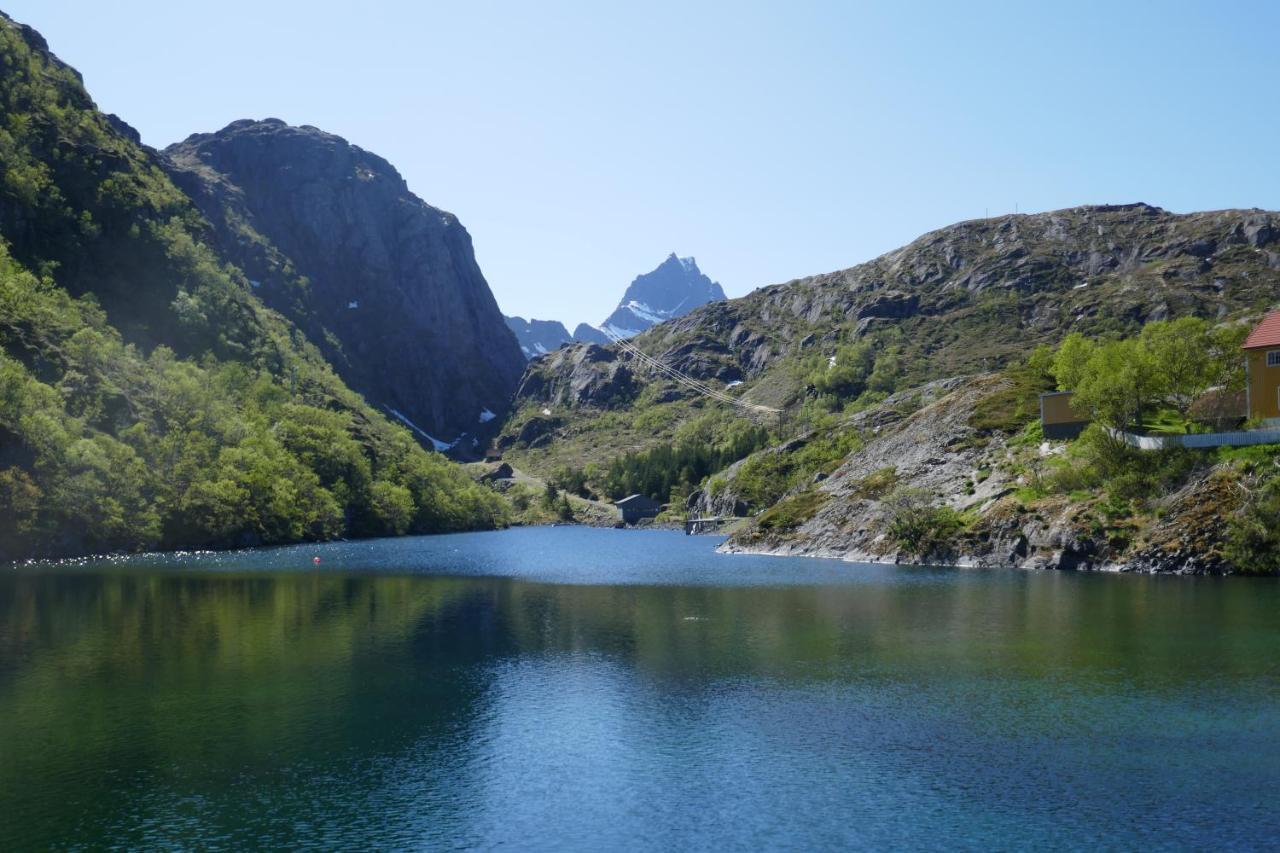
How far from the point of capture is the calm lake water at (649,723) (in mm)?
30766

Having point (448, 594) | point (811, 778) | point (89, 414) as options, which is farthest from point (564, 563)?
point (811, 778)

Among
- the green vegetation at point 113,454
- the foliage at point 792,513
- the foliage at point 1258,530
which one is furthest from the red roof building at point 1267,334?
the green vegetation at point 113,454

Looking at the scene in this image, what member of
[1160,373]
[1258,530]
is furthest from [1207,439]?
[1258,530]

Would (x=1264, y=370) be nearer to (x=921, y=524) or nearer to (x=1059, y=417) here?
(x=1059, y=417)

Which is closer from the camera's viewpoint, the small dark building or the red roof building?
the red roof building

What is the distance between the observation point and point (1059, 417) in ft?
431

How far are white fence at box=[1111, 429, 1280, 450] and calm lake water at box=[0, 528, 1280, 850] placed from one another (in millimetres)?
28506

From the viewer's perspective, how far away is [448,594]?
9688cm

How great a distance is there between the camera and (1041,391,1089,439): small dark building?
130125mm

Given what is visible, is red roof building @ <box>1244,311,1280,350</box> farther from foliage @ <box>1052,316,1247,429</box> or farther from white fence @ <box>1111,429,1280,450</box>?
white fence @ <box>1111,429,1280,450</box>

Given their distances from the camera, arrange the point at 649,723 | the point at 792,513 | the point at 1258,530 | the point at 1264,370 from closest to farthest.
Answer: the point at 649,723
the point at 1258,530
the point at 1264,370
the point at 792,513

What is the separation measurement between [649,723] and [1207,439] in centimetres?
9209

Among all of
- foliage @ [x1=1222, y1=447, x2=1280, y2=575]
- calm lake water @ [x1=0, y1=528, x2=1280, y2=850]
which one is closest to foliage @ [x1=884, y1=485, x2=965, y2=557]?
foliage @ [x1=1222, y1=447, x2=1280, y2=575]

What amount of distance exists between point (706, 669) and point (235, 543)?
138142 millimetres
